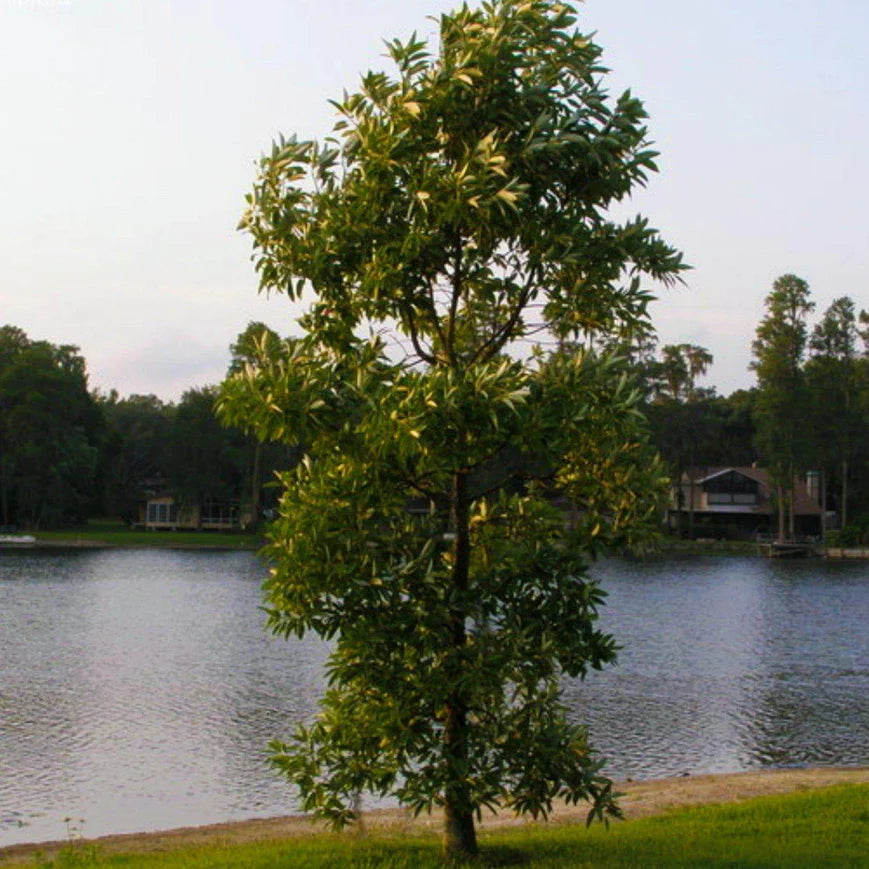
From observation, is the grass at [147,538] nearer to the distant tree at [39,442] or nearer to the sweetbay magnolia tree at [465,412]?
the distant tree at [39,442]

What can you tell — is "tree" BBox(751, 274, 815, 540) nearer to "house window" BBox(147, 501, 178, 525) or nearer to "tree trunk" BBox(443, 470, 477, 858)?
"house window" BBox(147, 501, 178, 525)

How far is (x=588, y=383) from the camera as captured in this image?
10.2 metres

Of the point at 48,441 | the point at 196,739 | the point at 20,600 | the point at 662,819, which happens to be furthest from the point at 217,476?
the point at 662,819

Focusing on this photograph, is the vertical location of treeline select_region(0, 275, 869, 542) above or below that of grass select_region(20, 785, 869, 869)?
above

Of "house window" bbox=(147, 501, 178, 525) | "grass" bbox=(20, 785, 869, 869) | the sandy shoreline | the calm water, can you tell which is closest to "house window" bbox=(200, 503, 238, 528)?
"house window" bbox=(147, 501, 178, 525)

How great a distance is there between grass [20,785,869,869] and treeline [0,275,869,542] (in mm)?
78328

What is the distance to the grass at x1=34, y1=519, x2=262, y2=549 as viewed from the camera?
94.2 m

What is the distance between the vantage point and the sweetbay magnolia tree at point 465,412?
10.1m

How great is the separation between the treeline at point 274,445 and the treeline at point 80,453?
4.2 inches

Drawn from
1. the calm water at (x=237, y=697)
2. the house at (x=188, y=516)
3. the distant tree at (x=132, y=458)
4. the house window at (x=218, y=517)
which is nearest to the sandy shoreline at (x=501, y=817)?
the calm water at (x=237, y=697)

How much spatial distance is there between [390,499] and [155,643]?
96.3ft

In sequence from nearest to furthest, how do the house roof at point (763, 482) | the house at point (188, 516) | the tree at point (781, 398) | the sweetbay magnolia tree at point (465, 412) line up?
the sweetbay magnolia tree at point (465, 412) → the tree at point (781, 398) → the house at point (188, 516) → the house roof at point (763, 482)

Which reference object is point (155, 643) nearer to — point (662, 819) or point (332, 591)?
point (662, 819)

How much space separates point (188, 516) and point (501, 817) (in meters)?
97.1
